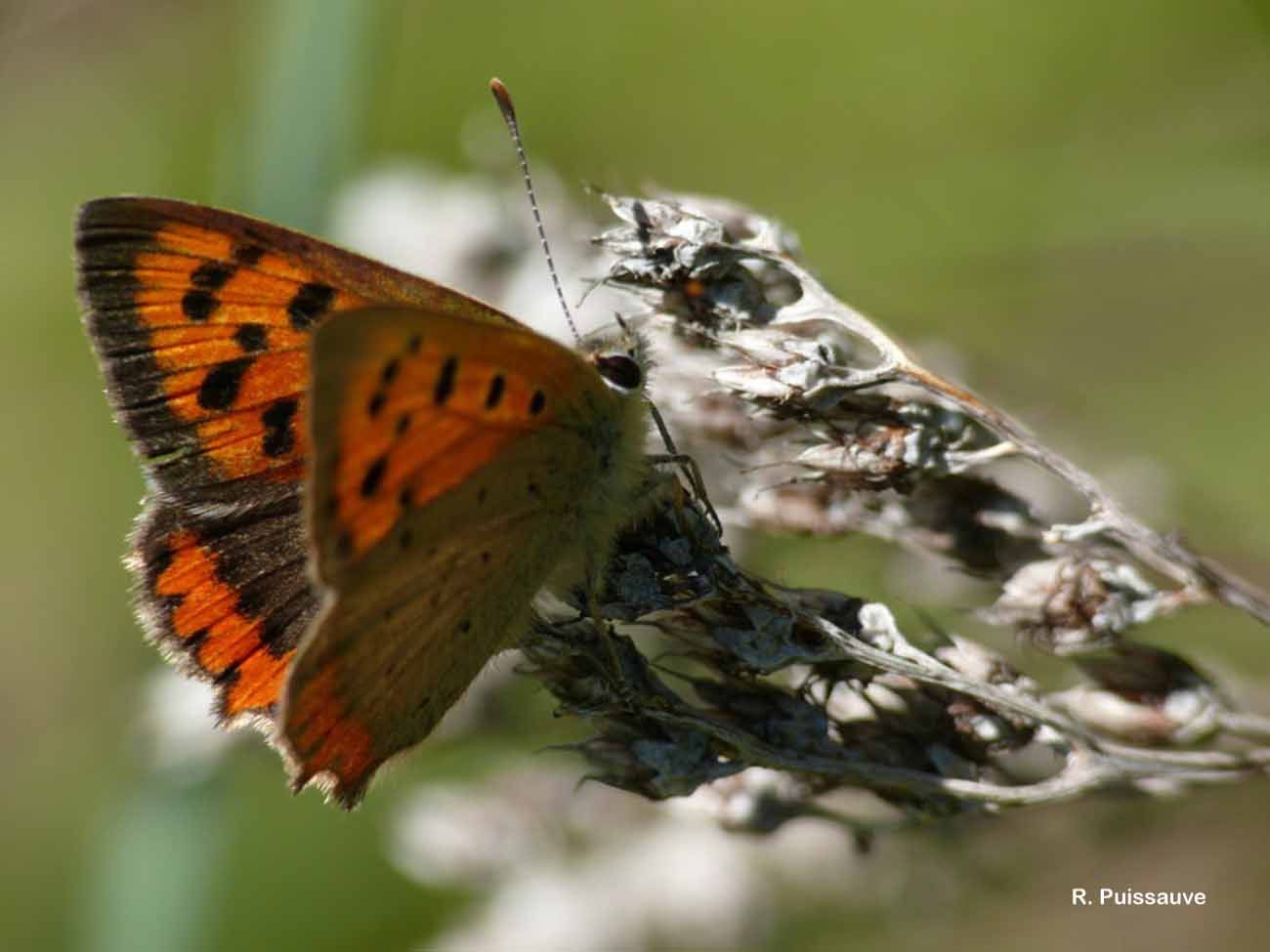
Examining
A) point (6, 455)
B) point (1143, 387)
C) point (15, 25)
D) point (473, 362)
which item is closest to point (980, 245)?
point (1143, 387)

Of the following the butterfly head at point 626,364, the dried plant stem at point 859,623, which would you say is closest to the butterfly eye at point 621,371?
the butterfly head at point 626,364

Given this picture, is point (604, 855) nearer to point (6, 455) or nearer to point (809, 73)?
point (809, 73)

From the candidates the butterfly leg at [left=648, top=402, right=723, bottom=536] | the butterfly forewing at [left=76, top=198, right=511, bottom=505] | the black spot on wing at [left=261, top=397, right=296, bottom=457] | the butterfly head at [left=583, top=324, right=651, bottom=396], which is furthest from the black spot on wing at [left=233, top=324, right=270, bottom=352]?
the butterfly leg at [left=648, top=402, right=723, bottom=536]

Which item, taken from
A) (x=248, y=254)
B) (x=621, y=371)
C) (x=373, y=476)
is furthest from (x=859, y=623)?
(x=248, y=254)

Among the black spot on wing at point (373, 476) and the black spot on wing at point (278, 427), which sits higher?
the black spot on wing at point (373, 476)

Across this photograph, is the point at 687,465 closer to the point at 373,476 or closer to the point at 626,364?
the point at 626,364

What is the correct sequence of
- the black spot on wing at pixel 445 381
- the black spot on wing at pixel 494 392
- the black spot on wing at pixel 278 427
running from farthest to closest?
the black spot on wing at pixel 278 427, the black spot on wing at pixel 494 392, the black spot on wing at pixel 445 381

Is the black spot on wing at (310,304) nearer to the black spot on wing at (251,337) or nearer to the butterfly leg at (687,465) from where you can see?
the black spot on wing at (251,337)
